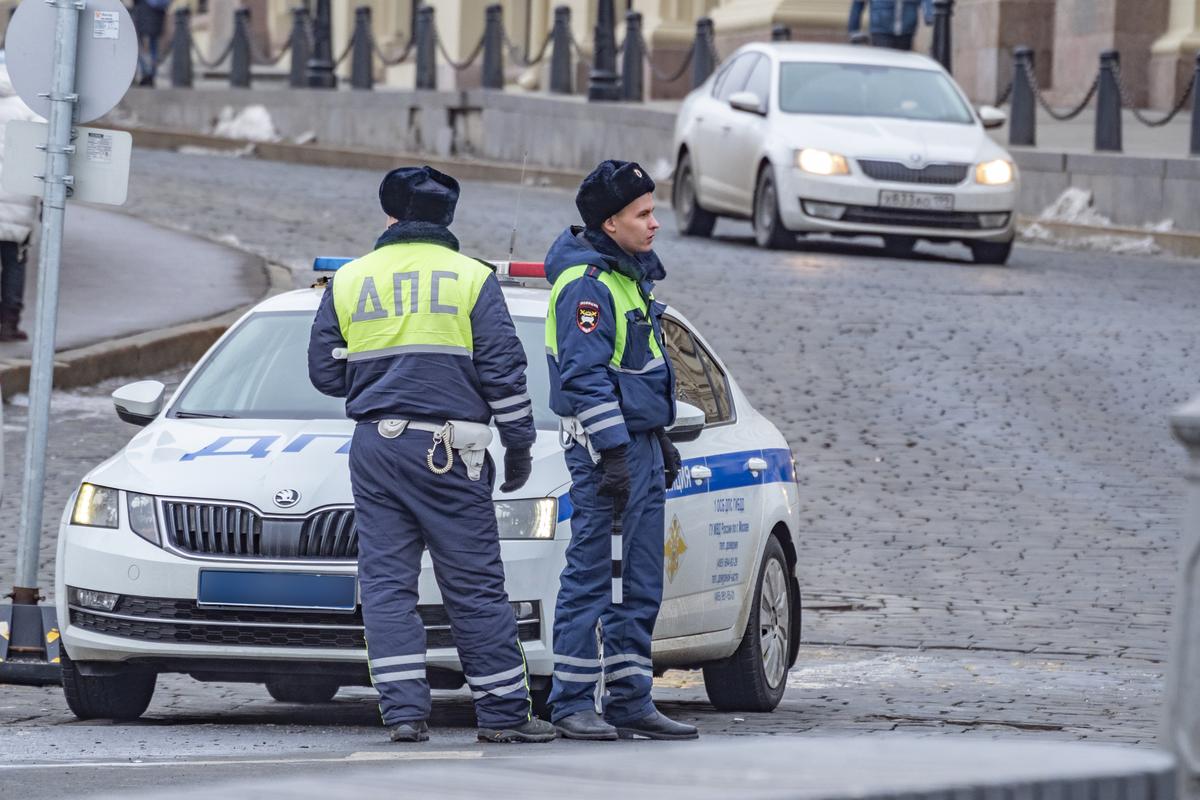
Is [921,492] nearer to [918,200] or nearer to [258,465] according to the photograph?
[258,465]

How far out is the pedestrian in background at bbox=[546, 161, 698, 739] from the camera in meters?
6.97

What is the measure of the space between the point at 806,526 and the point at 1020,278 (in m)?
7.87

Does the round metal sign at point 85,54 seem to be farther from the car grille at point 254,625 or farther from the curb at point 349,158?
the curb at point 349,158

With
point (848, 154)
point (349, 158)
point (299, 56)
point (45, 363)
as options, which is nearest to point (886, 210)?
point (848, 154)

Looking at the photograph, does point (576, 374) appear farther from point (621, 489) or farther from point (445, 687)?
point (445, 687)

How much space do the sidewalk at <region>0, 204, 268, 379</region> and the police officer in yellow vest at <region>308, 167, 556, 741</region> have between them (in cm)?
699

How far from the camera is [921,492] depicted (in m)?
12.2

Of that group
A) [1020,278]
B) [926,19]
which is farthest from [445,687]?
[926,19]

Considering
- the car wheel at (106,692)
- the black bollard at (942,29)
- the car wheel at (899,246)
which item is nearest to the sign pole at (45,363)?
the car wheel at (106,692)

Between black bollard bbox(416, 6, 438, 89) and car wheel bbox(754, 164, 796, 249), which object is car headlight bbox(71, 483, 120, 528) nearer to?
car wheel bbox(754, 164, 796, 249)

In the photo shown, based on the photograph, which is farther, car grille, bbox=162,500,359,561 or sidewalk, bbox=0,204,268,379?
sidewalk, bbox=0,204,268,379

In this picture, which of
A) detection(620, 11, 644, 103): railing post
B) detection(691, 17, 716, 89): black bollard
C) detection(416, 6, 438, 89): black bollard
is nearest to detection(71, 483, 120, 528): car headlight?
detection(691, 17, 716, 89): black bollard

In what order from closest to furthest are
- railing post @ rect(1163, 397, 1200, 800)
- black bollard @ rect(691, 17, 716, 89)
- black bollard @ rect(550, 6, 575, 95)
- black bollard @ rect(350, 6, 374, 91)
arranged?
railing post @ rect(1163, 397, 1200, 800), black bollard @ rect(691, 17, 716, 89), black bollard @ rect(550, 6, 575, 95), black bollard @ rect(350, 6, 374, 91)

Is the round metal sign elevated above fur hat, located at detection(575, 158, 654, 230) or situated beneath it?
elevated above
